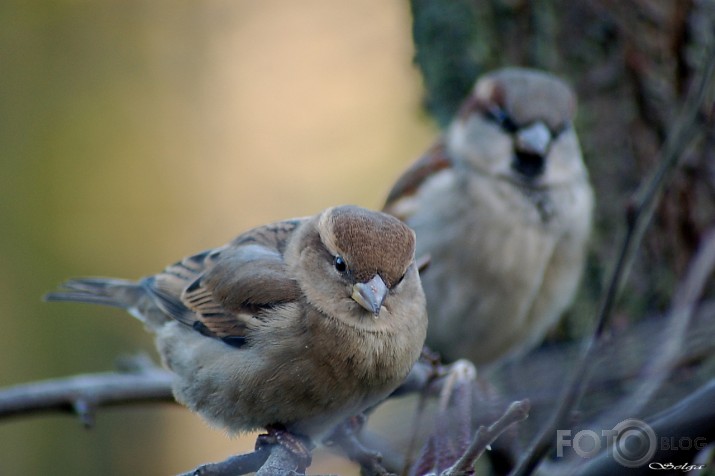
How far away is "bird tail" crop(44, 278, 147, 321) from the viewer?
3.08 meters

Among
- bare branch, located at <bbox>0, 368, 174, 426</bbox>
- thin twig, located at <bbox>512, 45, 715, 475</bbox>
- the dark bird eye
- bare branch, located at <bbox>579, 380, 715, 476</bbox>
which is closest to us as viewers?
bare branch, located at <bbox>579, 380, 715, 476</bbox>

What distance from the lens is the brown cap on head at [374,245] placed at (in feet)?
7.26

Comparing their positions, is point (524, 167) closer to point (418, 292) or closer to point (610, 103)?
point (610, 103)

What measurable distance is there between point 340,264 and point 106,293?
4.01 feet

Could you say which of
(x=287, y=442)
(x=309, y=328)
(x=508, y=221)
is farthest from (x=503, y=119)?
(x=287, y=442)

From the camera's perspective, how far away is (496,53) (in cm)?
394

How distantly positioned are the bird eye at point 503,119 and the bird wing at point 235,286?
1.25 m

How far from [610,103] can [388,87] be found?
3.43 m

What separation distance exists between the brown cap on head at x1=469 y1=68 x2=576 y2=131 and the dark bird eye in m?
1.46

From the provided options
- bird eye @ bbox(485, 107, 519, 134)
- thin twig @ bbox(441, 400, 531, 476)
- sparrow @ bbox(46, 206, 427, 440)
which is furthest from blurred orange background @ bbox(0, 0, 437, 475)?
thin twig @ bbox(441, 400, 531, 476)

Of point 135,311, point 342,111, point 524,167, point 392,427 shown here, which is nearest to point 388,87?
point 342,111

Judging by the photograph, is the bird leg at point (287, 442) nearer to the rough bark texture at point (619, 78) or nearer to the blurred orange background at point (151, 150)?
the rough bark texture at point (619, 78)

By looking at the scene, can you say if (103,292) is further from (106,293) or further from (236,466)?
(236,466)

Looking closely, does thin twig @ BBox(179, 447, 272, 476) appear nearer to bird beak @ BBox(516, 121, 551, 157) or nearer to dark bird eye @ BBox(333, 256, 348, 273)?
dark bird eye @ BBox(333, 256, 348, 273)
